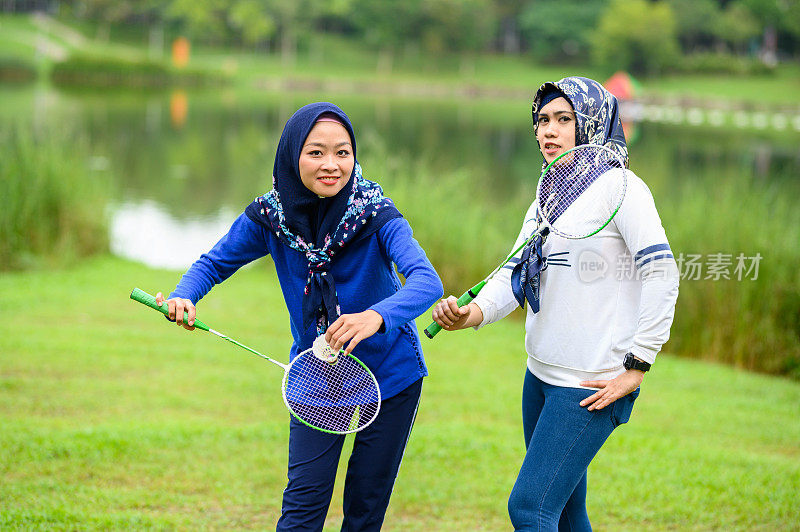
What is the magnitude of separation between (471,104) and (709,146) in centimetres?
2471

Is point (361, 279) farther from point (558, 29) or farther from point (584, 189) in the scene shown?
point (558, 29)

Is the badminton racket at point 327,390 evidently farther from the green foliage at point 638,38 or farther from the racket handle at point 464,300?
the green foliage at point 638,38

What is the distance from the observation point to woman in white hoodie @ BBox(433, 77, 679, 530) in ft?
8.49

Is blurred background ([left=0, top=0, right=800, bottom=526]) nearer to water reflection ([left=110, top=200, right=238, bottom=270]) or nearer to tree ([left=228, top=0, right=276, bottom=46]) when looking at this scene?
water reflection ([left=110, top=200, right=238, bottom=270])

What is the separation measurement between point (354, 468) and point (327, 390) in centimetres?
29

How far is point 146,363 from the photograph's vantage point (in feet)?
21.3

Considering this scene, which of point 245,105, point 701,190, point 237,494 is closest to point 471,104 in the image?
point 245,105

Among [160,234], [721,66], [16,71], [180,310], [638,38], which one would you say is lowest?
[160,234]

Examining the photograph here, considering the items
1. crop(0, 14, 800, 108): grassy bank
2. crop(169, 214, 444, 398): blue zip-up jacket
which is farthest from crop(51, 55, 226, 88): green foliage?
crop(169, 214, 444, 398): blue zip-up jacket

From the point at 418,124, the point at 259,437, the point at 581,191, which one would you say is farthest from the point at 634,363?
the point at 418,124

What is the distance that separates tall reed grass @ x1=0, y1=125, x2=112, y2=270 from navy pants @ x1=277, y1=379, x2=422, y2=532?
7.37 m

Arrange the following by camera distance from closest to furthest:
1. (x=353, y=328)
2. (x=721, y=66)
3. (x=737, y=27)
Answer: (x=353, y=328) < (x=721, y=66) < (x=737, y=27)

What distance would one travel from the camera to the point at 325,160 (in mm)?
2725

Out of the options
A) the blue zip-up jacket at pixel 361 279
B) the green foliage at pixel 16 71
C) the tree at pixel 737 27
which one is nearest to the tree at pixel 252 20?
the green foliage at pixel 16 71
